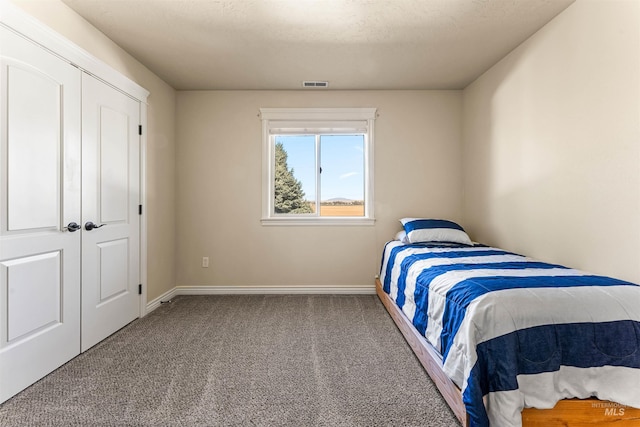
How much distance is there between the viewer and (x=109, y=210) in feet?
8.20

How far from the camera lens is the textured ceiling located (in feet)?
7.04

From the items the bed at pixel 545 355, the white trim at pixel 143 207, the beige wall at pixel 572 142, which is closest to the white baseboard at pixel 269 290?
the white trim at pixel 143 207

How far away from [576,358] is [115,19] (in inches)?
140

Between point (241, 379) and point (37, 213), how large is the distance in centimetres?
162

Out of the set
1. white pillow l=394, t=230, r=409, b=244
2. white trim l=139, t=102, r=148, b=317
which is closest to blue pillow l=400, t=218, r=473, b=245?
white pillow l=394, t=230, r=409, b=244

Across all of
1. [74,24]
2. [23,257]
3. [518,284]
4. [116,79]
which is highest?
[74,24]

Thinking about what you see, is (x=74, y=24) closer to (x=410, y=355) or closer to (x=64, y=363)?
(x=64, y=363)

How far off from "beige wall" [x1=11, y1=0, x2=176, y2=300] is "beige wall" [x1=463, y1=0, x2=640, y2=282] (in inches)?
139

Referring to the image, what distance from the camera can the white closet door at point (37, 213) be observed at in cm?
169

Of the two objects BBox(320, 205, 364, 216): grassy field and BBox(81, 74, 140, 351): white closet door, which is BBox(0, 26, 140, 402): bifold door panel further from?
BBox(320, 205, 364, 216): grassy field

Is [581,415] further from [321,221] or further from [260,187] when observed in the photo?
[260,187]

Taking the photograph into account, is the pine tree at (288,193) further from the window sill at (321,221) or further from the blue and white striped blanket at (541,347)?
the blue and white striped blanket at (541,347)

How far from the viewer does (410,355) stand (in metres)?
2.17

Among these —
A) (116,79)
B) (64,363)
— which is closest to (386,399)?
(64,363)
